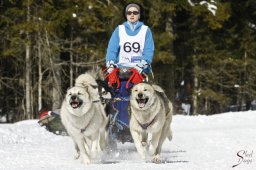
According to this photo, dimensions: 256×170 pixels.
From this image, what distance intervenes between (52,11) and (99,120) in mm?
13312

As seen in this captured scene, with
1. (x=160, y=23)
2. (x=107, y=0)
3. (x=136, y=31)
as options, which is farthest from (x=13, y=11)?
(x=136, y=31)

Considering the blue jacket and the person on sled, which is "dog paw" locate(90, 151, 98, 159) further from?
the blue jacket

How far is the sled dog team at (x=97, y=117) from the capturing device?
7.04 meters

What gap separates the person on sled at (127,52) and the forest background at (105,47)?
37.9ft

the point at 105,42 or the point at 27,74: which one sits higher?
the point at 105,42

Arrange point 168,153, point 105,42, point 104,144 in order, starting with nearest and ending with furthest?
point 104,144 < point 168,153 < point 105,42

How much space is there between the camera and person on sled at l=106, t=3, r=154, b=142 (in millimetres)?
7906

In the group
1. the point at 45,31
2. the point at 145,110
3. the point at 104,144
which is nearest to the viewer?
the point at 145,110

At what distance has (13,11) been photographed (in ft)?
65.5

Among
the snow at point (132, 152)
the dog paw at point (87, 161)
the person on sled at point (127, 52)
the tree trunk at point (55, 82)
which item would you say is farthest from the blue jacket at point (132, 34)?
the tree trunk at point (55, 82)

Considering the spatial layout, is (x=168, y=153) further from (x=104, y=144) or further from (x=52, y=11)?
(x=52, y=11)

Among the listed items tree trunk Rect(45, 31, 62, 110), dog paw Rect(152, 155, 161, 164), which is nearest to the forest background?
tree trunk Rect(45, 31, 62, 110)

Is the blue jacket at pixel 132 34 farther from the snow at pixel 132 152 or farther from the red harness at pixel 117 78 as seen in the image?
the snow at pixel 132 152

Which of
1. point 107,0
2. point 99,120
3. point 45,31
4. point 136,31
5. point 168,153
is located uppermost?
point 107,0
